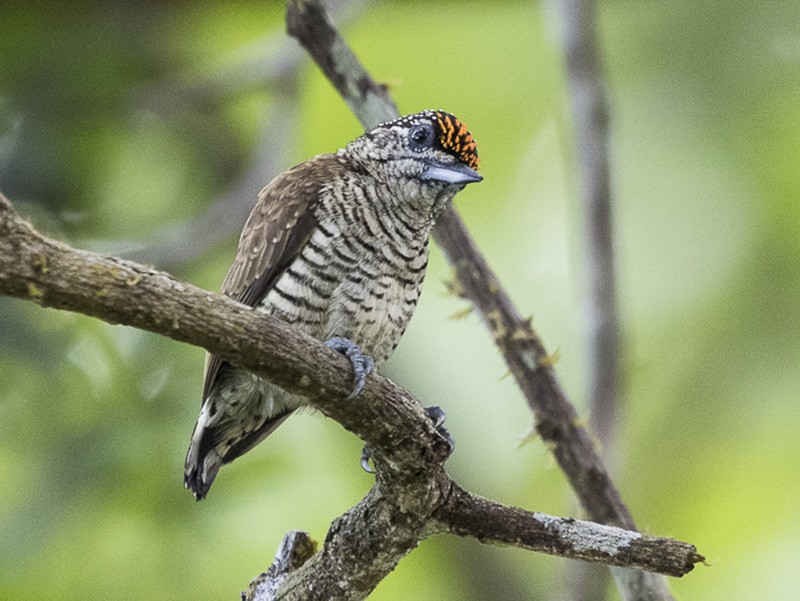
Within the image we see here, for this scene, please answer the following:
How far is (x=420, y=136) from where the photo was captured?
351 centimetres

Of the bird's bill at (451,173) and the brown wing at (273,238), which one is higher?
the bird's bill at (451,173)

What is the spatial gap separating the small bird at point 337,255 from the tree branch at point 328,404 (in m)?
0.58

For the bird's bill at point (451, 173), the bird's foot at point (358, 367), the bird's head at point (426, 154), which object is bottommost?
the bird's foot at point (358, 367)

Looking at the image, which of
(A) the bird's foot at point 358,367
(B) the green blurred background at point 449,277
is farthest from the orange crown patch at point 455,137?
(B) the green blurred background at point 449,277

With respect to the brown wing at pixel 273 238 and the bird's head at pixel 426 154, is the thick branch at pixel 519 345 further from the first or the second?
the brown wing at pixel 273 238

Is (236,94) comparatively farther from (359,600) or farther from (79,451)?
(359,600)

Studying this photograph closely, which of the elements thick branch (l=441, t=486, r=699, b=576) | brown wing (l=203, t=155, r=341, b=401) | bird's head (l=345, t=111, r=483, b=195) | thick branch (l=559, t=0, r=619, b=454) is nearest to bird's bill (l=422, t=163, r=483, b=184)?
bird's head (l=345, t=111, r=483, b=195)

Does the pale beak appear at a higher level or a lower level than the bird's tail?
higher

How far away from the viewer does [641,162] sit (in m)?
7.64

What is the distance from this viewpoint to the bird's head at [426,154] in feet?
11.3

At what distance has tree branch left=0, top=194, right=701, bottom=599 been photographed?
2100 millimetres

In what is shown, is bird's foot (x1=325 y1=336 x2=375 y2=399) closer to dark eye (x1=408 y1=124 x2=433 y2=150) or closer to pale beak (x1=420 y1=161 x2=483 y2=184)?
pale beak (x1=420 y1=161 x2=483 y2=184)

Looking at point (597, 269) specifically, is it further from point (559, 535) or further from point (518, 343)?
point (559, 535)

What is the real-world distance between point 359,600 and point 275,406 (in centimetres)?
77
